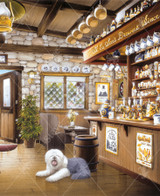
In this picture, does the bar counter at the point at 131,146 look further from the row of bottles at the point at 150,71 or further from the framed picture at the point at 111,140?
the row of bottles at the point at 150,71

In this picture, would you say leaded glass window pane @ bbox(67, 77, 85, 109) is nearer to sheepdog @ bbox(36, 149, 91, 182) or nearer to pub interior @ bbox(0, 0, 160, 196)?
pub interior @ bbox(0, 0, 160, 196)

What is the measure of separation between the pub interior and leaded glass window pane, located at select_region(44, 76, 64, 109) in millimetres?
31

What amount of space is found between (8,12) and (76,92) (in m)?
5.06

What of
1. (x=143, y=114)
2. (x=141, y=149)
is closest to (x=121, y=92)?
(x=143, y=114)

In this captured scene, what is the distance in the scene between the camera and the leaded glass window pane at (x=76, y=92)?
7621mm

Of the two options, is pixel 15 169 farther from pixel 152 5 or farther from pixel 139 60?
pixel 152 5

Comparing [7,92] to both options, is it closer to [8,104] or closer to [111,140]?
[8,104]

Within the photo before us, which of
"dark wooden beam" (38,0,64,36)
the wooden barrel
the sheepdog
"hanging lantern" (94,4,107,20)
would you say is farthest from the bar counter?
"dark wooden beam" (38,0,64,36)

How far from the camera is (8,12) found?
107 inches

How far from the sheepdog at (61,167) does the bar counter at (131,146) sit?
0.60 metres

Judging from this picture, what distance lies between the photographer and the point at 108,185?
3219 millimetres

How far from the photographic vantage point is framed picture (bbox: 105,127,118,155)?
3877 mm

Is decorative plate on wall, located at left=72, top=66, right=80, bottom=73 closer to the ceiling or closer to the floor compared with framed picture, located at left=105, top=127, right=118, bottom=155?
closer to the ceiling

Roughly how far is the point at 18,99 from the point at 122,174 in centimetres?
442
